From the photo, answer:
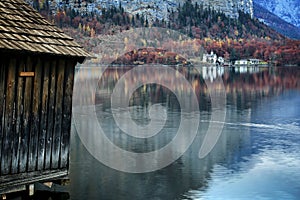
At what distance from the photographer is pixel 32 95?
1352cm

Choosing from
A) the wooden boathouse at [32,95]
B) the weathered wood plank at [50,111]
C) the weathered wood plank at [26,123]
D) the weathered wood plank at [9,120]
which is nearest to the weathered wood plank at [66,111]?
the wooden boathouse at [32,95]

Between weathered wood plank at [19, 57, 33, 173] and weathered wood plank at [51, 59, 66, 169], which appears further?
weathered wood plank at [51, 59, 66, 169]

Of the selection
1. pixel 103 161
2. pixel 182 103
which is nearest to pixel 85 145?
pixel 103 161

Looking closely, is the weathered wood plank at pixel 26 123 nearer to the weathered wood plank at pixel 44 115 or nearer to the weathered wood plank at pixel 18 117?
the weathered wood plank at pixel 18 117

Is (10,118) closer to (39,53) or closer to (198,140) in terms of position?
(39,53)

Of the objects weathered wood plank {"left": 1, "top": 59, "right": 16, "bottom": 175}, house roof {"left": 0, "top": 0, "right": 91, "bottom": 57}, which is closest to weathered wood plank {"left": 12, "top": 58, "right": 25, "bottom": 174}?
weathered wood plank {"left": 1, "top": 59, "right": 16, "bottom": 175}

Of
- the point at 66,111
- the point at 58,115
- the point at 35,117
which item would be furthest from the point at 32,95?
the point at 66,111

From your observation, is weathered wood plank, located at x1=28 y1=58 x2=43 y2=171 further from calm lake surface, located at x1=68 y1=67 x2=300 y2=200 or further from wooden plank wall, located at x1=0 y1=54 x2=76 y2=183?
calm lake surface, located at x1=68 y1=67 x2=300 y2=200

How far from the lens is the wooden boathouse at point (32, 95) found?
→ 12930 mm

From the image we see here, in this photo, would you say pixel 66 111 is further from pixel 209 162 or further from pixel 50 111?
pixel 209 162

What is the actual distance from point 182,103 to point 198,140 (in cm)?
2286

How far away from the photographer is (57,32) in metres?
14.4

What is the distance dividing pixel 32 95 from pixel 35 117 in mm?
604

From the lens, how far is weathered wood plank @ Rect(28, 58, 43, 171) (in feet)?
44.3
